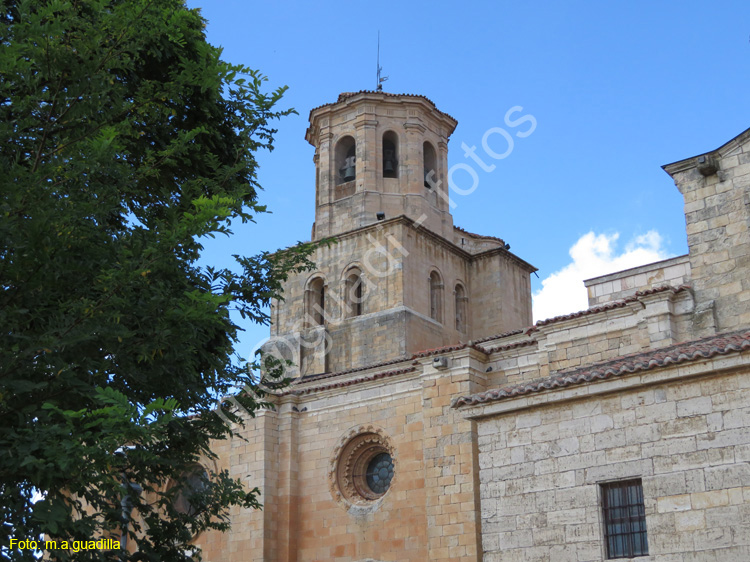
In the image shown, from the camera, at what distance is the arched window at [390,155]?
2711 cm

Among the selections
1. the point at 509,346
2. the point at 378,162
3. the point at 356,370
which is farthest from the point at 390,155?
the point at 509,346

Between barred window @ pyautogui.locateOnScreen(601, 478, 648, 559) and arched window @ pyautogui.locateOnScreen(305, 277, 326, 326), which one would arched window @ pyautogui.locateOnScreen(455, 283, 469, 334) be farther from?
barred window @ pyautogui.locateOnScreen(601, 478, 648, 559)

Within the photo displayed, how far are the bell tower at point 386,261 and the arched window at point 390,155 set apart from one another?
3cm

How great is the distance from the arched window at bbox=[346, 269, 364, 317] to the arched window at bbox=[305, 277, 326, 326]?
0.93 meters

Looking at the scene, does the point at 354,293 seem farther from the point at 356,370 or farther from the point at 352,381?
the point at 352,381

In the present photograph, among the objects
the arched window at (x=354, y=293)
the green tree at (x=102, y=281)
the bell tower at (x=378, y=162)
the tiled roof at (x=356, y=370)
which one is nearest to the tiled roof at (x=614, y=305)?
the tiled roof at (x=356, y=370)

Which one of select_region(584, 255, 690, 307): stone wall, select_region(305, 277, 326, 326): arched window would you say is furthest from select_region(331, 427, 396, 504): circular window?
select_region(305, 277, 326, 326): arched window

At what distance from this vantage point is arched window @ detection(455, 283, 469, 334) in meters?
27.2

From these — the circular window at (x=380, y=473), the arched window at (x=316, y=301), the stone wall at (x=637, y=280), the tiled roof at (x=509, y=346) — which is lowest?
the circular window at (x=380, y=473)

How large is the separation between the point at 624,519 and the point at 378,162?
18099 mm

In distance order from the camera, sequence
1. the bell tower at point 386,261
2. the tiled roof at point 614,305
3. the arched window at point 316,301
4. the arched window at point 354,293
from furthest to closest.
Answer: the arched window at point 316,301, the arched window at point 354,293, the bell tower at point 386,261, the tiled roof at point 614,305

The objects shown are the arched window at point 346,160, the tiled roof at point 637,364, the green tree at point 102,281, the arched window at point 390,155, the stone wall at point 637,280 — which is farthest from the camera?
the arched window at point 390,155

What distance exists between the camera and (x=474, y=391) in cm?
1722

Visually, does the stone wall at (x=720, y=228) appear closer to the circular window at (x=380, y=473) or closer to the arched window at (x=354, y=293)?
the circular window at (x=380, y=473)
